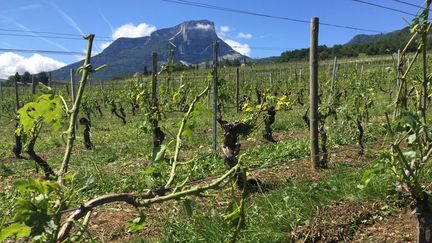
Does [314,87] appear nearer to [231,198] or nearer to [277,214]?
[277,214]

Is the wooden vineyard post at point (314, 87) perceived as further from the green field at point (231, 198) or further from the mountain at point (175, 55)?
the mountain at point (175, 55)

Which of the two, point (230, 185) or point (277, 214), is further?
point (230, 185)

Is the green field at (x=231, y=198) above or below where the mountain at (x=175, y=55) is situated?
below

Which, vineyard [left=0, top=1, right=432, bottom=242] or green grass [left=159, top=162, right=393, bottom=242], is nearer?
vineyard [left=0, top=1, right=432, bottom=242]

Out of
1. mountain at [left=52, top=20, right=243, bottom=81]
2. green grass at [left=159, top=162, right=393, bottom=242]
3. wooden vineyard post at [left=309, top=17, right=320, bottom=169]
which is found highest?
mountain at [left=52, top=20, right=243, bottom=81]

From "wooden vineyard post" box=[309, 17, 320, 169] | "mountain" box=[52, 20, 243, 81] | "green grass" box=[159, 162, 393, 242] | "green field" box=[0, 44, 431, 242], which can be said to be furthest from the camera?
"mountain" box=[52, 20, 243, 81]

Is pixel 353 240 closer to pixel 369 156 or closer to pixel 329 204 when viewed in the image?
pixel 329 204

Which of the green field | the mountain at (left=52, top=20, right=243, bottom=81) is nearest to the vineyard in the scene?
the green field

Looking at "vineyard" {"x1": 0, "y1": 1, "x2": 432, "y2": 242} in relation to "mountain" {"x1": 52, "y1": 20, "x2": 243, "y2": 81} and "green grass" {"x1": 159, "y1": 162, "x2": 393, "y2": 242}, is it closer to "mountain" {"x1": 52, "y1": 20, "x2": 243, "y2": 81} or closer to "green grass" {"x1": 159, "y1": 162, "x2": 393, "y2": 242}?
"green grass" {"x1": 159, "y1": 162, "x2": 393, "y2": 242}

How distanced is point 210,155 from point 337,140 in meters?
2.38

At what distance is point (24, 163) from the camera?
8.30 meters

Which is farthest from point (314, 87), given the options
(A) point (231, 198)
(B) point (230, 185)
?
(A) point (231, 198)

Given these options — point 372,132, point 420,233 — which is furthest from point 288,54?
point 420,233

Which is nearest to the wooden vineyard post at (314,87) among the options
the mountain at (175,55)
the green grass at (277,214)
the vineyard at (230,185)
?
the vineyard at (230,185)
